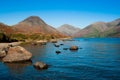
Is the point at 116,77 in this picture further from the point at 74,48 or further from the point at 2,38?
the point at 2,38

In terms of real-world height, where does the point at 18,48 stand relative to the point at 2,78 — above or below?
above

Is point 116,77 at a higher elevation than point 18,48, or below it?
below

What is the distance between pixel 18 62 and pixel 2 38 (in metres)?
94.0

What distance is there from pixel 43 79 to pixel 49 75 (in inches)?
121

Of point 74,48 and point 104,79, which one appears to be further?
point 74,48

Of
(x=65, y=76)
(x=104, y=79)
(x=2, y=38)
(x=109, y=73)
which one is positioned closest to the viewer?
(x=104, y=79)

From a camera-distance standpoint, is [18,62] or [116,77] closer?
[116,77]

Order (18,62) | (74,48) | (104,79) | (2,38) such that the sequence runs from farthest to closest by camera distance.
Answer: (2,38), (74,48), (18,62), (104,79)

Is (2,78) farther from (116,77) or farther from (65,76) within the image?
(116,77)

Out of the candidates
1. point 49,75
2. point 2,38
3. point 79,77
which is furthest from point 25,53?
point 2,38

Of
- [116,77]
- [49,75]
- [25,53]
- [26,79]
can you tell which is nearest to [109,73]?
[116,77]

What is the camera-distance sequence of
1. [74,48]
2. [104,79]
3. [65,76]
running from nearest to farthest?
[104,79], [65,76], [74,48]

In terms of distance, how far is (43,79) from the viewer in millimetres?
33906

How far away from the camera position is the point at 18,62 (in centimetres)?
5122
